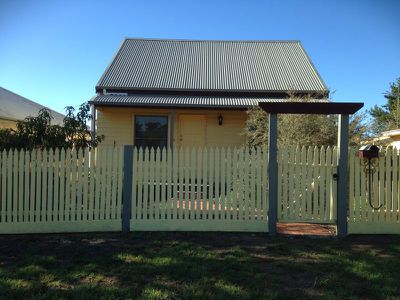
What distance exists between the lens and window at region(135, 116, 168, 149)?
1324 cm

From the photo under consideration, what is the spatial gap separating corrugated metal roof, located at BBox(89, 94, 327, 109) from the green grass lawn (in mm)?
6110

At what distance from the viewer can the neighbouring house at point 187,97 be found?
40.4 feet

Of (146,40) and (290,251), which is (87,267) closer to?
(290,251)

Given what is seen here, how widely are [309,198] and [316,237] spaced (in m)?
0.64

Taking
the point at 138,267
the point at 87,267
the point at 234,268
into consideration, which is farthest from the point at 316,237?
the point at 87,267

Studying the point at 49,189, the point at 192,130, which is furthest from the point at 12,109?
the point at 49,189

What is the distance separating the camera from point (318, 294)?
13.4 feet

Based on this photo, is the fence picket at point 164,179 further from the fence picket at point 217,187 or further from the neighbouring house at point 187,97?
the neighbouring house at point 187,97

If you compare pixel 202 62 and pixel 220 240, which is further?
pixel 202 62

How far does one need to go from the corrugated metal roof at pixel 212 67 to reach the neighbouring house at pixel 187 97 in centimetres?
3

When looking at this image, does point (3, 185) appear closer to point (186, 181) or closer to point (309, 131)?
point (186, 181)

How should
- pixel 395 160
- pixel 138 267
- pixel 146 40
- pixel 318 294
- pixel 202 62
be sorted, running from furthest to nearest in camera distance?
pixel 146 40 < pixel 202 62 < pixel 395 160 < pixel 138 267 < pixel 318 294

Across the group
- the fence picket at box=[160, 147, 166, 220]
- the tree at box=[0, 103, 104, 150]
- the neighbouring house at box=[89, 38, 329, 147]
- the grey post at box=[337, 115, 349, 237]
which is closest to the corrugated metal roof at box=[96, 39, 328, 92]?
the neighbouring house at box=[89, 38, 329, 147]

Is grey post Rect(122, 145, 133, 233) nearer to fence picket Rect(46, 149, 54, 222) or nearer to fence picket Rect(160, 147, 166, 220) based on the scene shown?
fence picket Rect(160, 147, 166, 220)
